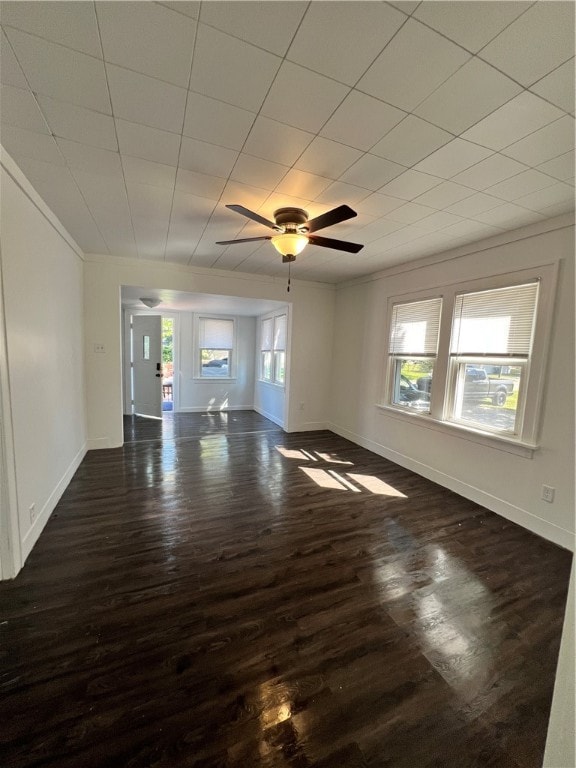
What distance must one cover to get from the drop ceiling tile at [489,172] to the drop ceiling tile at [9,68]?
7.70 ft

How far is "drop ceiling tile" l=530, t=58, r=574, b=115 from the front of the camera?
4.15ft

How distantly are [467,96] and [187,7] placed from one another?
1218 mm

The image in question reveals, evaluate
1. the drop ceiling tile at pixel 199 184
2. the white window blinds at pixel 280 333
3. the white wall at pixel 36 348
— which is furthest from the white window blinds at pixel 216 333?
the drop ceiling tile at pixel 199 184

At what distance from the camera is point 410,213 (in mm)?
2570

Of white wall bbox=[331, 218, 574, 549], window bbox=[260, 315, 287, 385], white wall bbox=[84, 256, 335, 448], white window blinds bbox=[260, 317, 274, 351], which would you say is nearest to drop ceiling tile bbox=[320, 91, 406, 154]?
white wall bbox=[331, 218, 574, 549]

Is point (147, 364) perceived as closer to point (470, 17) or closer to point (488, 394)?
point (488, 394)

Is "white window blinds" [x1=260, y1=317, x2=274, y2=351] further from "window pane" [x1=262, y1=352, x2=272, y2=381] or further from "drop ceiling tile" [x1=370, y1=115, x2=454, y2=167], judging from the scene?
"drop ceiling tile" [x1=370, y1=115, x2=454, y2=167]

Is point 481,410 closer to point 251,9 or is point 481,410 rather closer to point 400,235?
point 400,235

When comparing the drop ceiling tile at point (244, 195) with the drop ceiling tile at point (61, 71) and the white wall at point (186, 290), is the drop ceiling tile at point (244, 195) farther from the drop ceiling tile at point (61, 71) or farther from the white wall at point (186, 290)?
the white wall at point (186, 290)

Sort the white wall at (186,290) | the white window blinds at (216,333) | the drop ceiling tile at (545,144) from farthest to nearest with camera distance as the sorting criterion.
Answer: the white window blinds at (216,333)
the white wall at (186,290)
the drop ceiling tile at (545,144)

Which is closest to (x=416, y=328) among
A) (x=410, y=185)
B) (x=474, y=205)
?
(x=474, y=205)

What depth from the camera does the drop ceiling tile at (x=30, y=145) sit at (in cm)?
171

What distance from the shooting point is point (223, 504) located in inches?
117

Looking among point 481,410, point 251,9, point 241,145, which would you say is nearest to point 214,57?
point 251,9
